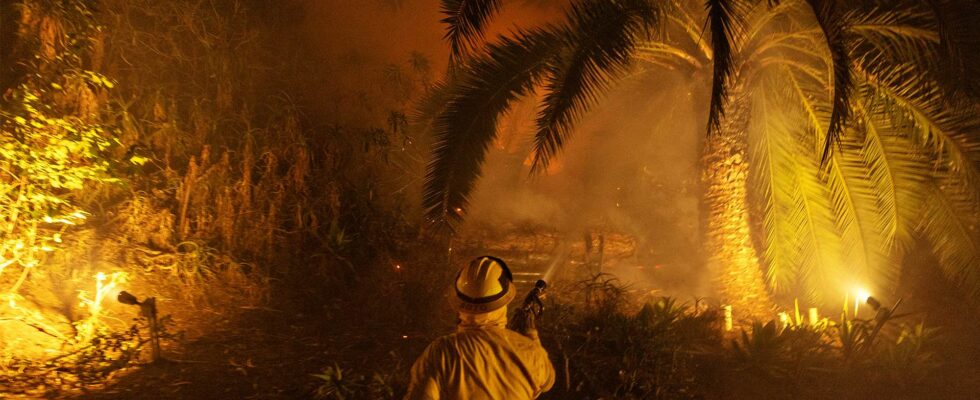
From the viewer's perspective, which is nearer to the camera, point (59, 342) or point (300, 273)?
point (59, 342)

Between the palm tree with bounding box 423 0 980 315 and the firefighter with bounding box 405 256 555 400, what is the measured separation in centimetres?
224

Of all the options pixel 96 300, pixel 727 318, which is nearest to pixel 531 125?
pixel 727 318

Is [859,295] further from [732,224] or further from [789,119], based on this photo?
[789,119]

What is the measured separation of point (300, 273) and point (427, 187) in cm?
283

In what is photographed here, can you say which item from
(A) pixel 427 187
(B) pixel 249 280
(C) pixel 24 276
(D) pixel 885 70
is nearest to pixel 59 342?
(C) pixel 24 276

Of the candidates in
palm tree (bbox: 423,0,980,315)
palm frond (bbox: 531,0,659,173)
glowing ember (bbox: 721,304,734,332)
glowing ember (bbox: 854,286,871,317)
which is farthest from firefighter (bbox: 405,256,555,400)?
glowing ember (bbox: 854,286,871,317)

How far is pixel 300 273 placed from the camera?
7129 mm

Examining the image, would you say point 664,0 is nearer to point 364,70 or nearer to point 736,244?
point 736,244

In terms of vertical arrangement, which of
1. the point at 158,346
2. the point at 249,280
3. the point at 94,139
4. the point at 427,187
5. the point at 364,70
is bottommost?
the point at 158,346

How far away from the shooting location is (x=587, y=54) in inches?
187

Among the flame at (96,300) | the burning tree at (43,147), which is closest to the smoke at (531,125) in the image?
the burning tree at (43,147)

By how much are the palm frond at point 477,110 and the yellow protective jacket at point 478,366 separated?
97.1 inches

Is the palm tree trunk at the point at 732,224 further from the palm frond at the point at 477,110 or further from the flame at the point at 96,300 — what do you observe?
the flame at the point at 96,300

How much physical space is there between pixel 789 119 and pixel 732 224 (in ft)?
4.38
